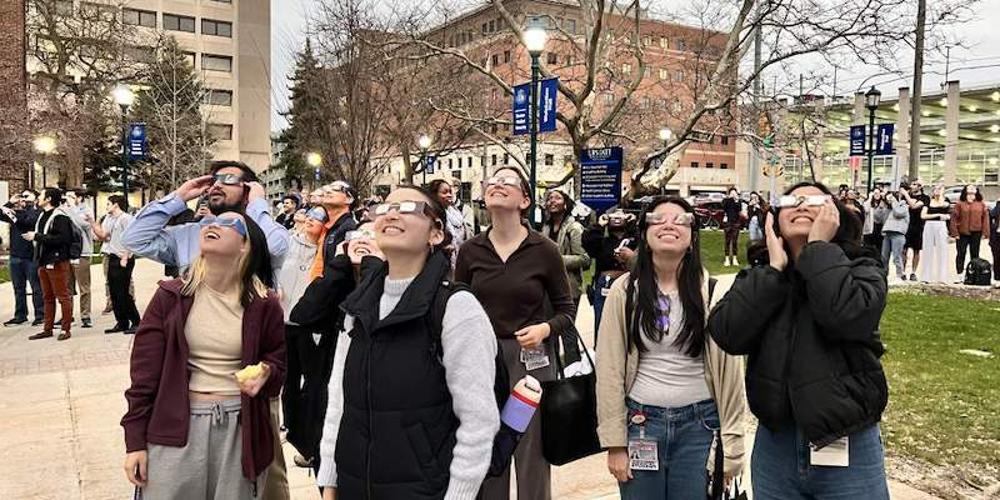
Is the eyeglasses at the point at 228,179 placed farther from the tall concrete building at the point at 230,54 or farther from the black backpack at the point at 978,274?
the tall concrete building at the point at 230,54

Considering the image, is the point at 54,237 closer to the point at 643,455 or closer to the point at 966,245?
the point at 643,455

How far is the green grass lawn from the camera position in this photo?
4887 millimetres

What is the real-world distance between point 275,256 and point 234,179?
19.6 inches

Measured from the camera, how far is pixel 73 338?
9398 millimetres

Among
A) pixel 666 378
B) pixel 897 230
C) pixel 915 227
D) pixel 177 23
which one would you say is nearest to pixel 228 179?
pixel 666 378

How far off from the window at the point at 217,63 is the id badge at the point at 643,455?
71.9m

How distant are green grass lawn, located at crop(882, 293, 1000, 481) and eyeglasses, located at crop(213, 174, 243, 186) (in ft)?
15.3

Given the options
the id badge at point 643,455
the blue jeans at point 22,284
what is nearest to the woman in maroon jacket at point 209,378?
the id badge at point 643,455

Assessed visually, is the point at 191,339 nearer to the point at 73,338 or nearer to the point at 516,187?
the point at 516,187

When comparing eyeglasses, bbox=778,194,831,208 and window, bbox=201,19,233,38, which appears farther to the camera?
window, bbox=201,19,233,38

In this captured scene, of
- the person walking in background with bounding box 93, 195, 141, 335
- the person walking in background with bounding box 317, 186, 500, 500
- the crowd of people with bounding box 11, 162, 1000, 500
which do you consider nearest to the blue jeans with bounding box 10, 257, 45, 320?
the person walking in background with bounding box 93, 195, 141, 335

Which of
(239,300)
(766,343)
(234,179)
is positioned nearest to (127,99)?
(234,179)

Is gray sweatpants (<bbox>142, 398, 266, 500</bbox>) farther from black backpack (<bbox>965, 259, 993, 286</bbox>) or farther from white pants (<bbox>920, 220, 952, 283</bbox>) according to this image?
black backpack (<bbox>965, 259, 993, 286</bbox>)

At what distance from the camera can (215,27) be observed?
67.0 meters
